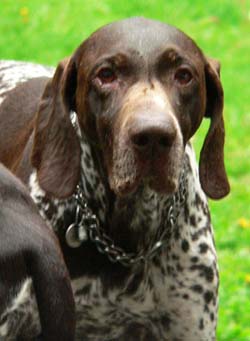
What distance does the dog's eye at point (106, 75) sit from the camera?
577 cm

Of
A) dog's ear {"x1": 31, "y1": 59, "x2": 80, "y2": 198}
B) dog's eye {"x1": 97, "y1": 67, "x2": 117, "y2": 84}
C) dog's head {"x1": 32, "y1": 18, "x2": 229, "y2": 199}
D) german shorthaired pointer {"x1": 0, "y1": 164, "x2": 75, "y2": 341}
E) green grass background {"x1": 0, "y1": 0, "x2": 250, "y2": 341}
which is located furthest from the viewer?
green grass background {"x1": 0, "y1": 0, "x2": 250, "y2": 341}

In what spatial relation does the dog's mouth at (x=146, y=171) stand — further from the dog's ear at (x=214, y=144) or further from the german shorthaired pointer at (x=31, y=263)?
the german shorthaired pointer at (x=31, y=263)

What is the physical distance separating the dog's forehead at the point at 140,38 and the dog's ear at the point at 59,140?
0.22 meters

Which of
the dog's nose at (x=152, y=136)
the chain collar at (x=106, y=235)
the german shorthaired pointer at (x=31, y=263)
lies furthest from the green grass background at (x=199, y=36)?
the german shorthaired pointer at (x=31, y=263)

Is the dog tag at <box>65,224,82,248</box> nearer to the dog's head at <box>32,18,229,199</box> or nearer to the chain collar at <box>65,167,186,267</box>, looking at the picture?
the chain collar at <box>65,167,186,267</box>

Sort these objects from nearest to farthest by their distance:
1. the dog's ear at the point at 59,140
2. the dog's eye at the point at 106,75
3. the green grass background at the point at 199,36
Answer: the dog's eye at the point at 106,75, the dog's ear at the point at 59,140, the green grass background at the point at 199,36

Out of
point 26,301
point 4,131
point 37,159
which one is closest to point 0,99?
point 4,131

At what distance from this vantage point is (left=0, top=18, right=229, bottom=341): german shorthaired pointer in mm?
5801

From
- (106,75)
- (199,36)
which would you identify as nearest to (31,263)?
(106,75)

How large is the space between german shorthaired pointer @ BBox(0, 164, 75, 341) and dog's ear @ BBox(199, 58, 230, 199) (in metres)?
1.72

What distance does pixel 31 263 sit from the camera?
4371 mm

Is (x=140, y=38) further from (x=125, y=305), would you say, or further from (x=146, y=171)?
(x=125, y=305)

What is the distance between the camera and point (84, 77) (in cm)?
591

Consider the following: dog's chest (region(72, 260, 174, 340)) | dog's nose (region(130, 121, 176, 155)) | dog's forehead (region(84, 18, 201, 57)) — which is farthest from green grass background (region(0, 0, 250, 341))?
dog's nose (region(130, 121, 176, 155))
